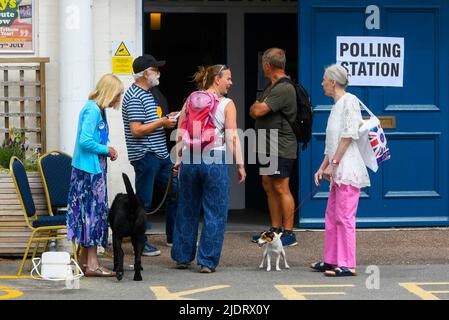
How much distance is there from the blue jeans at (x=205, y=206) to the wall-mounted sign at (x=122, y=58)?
2052 millimetres

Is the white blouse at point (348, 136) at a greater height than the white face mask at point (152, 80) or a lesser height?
lesser

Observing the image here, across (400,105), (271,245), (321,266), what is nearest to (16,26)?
(271,245)

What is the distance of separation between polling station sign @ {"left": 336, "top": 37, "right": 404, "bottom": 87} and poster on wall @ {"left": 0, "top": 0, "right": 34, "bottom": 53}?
3256 millimetres

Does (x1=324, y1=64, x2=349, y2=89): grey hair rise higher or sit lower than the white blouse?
higher

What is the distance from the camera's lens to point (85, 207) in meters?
9.48

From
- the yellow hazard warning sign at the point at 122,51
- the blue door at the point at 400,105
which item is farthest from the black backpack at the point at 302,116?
the yellow hazard warning sign at the point at 122,51

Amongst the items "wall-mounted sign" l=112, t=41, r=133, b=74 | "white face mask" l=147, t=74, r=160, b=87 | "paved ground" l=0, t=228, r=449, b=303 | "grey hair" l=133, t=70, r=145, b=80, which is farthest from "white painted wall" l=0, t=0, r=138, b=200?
"paved ground" l=0, t=228, r=449, b=303

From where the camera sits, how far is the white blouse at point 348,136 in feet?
30.8

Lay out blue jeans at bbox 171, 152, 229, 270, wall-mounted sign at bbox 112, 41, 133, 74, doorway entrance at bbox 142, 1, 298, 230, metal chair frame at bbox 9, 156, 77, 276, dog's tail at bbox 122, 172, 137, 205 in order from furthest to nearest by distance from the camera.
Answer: doorway entrance at bbox 142, 1, 298, 230 < wall-mounted sign at bbox 112, 41, 133, 74 < metal chair frame at bbox 9, 156, 77, 276 < blue jeans at bbox 171, 152, 229, 270 < dog's tail at bbox 122, 172, 137, 205

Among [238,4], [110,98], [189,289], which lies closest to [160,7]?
[238,4]

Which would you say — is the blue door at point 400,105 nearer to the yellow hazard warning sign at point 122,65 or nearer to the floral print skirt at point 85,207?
the yellow hazard warning sign at point 122,65

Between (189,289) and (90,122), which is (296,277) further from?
(90,122)

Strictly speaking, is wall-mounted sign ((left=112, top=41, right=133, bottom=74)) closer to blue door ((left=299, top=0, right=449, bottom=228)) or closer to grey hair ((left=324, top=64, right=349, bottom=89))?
blue door ((left=299, top=0, right=449, bottom=228))

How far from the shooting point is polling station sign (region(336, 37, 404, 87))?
11.9 metres
